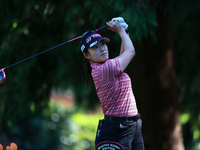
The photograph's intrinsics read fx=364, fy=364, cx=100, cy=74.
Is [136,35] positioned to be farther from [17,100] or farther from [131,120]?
[17,100]

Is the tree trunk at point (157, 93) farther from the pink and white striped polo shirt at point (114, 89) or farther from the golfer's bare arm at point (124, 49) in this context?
the pink and white striped polo shirt at point (114, 89)

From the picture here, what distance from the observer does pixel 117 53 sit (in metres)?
6.40

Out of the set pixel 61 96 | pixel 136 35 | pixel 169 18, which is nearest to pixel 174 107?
pixel 169 18

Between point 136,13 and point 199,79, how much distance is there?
2882mm

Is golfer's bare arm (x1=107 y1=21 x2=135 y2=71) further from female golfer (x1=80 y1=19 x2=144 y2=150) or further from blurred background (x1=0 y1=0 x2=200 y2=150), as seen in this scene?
blurred background (x1=0 y1=0 x2=200 y2=150)

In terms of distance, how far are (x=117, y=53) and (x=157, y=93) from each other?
985 millimetres

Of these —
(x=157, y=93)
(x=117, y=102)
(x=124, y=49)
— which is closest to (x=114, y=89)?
(x=117, y=102)

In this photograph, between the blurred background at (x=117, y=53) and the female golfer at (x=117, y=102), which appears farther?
the blurred background at (x=117, y=53)

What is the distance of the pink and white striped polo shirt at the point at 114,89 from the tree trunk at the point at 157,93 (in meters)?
3.01

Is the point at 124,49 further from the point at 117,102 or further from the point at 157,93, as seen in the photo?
the point at 157,93

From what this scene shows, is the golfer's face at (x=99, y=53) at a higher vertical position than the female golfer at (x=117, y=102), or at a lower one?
higher

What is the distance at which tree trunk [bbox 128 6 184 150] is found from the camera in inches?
246

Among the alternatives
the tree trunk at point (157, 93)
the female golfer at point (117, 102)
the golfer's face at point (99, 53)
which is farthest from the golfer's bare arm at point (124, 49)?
the tree trunk at point (157, 93)

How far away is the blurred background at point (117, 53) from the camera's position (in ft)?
16.2
